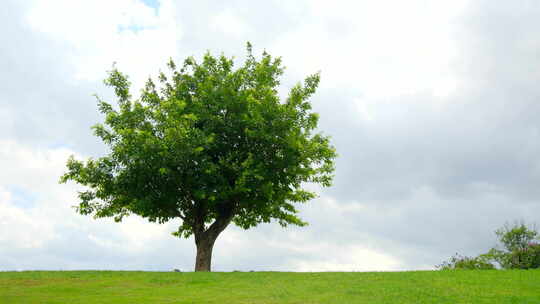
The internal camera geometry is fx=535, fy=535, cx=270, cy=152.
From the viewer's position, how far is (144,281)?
28.8 meters

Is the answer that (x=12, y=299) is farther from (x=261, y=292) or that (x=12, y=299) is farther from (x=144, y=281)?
(x=261, y=292)

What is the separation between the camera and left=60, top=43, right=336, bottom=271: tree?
3441 centimetres

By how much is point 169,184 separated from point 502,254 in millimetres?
31906

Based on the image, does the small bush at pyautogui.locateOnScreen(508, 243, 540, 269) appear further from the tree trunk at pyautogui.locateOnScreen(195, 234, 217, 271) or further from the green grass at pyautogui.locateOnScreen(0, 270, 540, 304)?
the tree trunk at pyautogui.locateOnScreen(195, 234, 217, 271)

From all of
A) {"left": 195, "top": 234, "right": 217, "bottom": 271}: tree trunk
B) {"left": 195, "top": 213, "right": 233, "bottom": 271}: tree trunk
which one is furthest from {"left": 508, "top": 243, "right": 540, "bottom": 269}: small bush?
{"left": 195, "top": 234, "right": 217, "bottom": 271}: tree trunk

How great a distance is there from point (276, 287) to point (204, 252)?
12956 millimetres

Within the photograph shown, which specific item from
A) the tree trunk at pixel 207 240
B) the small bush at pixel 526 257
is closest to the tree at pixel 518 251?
the small bush at pixel 526 257

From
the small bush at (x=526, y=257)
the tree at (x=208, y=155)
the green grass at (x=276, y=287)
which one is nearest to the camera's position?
the green grass at (x=276, y=287)

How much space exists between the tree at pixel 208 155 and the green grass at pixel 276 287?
6.23 meters

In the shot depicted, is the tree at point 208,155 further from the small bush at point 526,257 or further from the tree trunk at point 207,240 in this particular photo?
the small bush at point 526,257

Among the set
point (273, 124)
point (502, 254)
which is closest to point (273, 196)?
point (273, 124)

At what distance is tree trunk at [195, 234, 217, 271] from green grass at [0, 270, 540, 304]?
5.66 m

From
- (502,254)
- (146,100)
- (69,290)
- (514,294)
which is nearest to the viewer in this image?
(514,294)

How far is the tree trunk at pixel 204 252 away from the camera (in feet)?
122
